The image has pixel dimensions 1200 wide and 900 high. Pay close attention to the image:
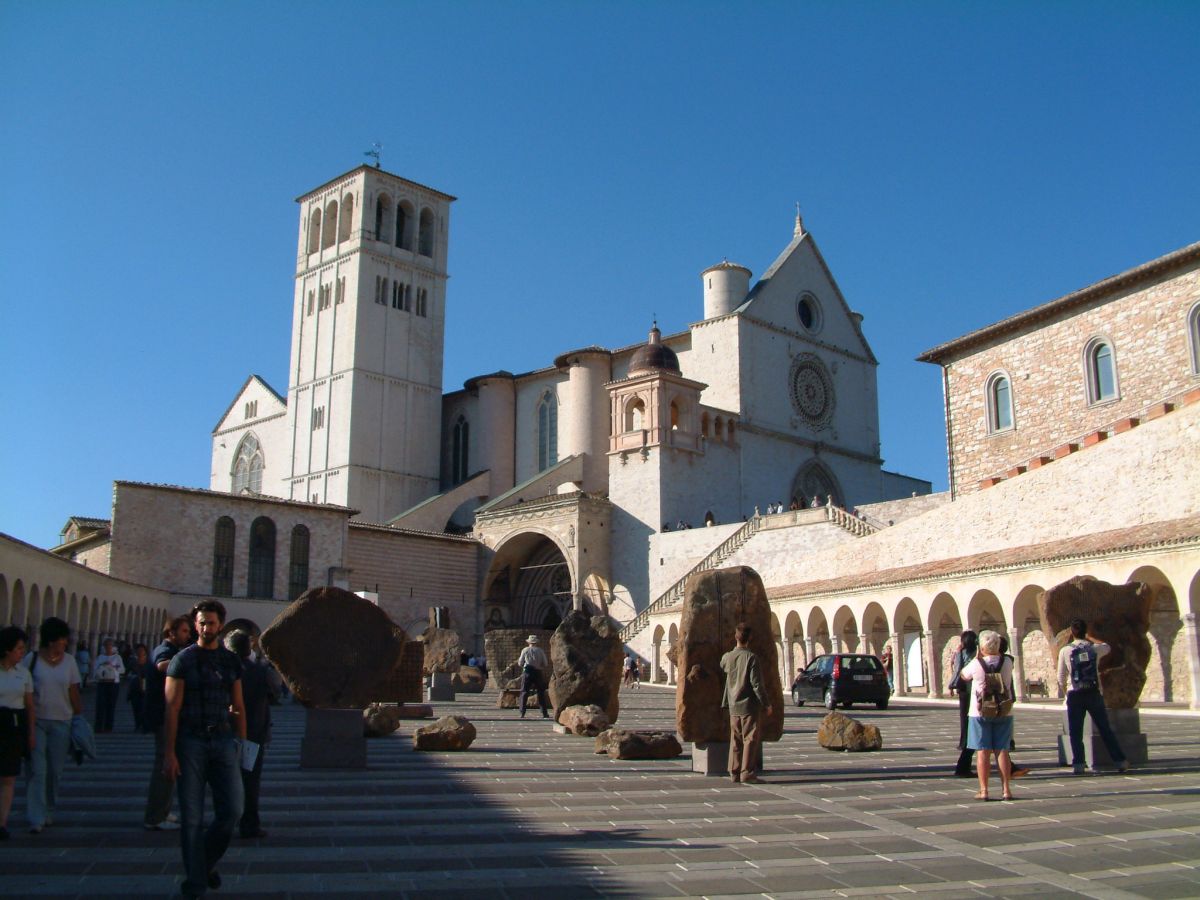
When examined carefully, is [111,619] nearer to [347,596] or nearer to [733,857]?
[347,596]

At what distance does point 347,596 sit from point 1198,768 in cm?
868

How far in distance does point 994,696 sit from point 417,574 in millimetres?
40590

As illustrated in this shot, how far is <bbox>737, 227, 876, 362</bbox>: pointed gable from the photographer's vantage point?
2055 inches

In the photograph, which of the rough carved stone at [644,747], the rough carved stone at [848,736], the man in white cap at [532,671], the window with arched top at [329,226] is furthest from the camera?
the window with arched top at [329,226]

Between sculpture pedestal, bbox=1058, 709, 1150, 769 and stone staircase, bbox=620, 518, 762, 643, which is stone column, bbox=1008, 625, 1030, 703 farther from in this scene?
stone staircase, bbox=620, 518, 762, 643

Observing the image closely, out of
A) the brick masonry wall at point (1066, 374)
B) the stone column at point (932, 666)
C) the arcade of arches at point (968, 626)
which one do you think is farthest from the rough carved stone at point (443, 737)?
the brick masonry wall at point (1066, 374)

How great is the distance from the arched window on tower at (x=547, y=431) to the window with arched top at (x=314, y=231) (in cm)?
1669

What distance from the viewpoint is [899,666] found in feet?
95.9

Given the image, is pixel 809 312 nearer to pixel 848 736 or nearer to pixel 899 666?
pixel 899 666

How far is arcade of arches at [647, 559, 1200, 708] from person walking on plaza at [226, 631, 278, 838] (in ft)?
44.5

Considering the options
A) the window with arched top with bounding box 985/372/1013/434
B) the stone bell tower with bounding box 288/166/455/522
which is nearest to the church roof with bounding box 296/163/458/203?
the stone bell tower with bounding box 288/166/455/522

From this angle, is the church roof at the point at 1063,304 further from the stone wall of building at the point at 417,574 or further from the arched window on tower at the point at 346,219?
the arched window on tower at the point at 346,219

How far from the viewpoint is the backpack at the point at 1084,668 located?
1053cm

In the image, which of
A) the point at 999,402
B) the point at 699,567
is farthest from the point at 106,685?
the point at 699,567
